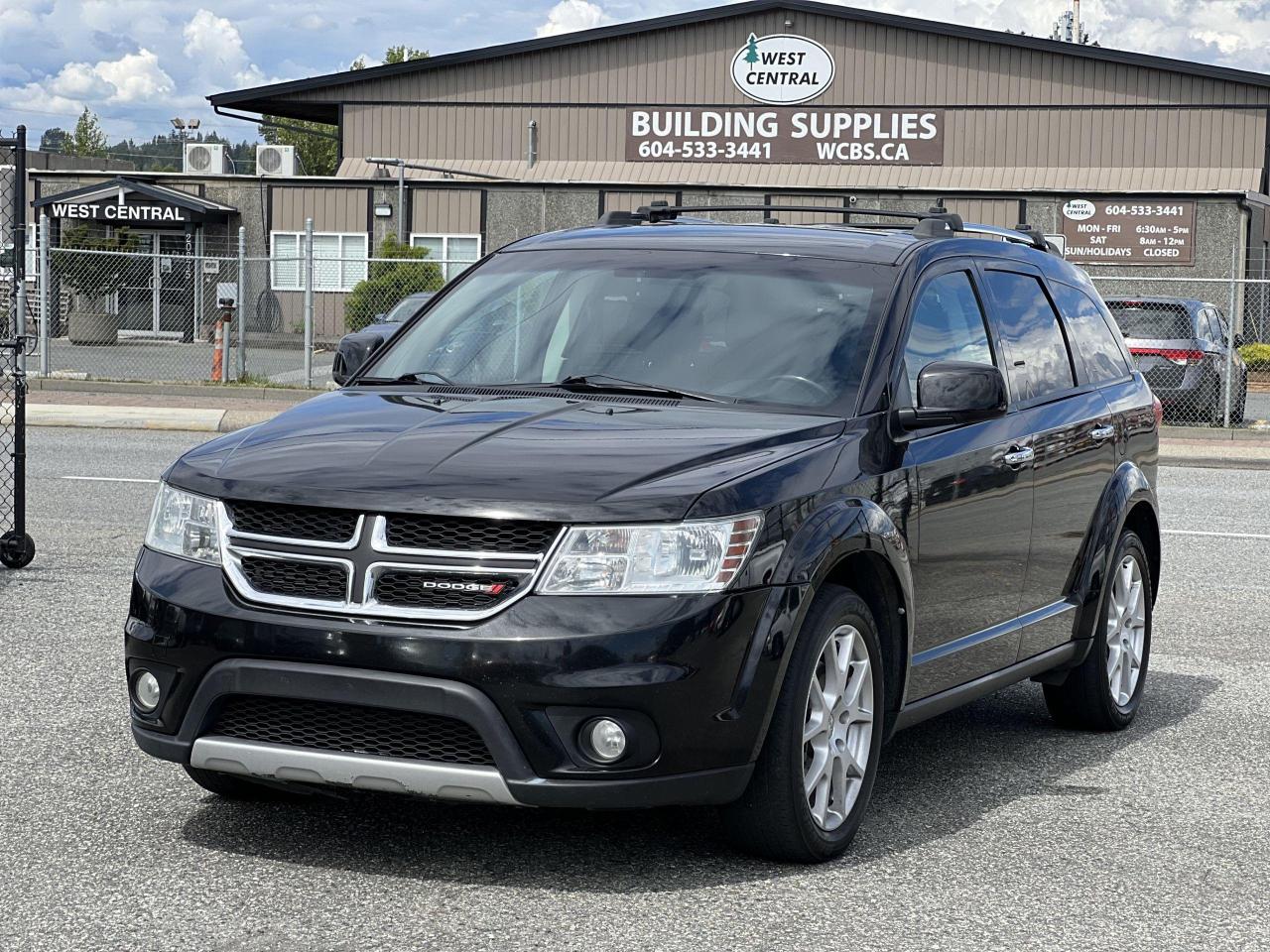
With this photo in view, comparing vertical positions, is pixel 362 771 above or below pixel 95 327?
below

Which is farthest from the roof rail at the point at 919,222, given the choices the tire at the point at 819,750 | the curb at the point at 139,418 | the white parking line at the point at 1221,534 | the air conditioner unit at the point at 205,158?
the air conditioner unit at the point at 205,158

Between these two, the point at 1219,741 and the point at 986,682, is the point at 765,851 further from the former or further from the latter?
the point at 1219,741

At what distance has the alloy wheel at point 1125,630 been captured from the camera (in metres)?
6.63

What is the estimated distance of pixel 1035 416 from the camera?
19.8 feet

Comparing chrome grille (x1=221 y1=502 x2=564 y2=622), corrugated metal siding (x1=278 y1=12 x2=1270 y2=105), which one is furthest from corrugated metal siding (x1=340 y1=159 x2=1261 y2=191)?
chrome grille (x1=221 y1=502 x2=564 y2=622)

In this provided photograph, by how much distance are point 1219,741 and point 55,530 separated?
288 inches

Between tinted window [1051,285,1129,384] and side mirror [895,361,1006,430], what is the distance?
1.56m

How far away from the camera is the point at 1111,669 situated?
260 inches

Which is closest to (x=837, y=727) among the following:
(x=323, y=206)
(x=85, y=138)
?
(x=323, y=206)

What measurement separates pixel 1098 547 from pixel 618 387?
212cm

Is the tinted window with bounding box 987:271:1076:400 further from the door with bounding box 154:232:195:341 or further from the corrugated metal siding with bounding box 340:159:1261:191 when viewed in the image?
the corrugated metal siding with bounding box 340:159:1261:191

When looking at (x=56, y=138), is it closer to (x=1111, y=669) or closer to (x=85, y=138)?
(x=85, y=138)

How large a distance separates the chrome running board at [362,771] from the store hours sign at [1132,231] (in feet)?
109

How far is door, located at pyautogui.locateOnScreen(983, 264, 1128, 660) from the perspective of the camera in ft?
19.7
